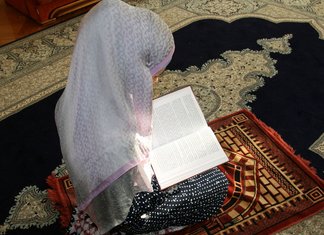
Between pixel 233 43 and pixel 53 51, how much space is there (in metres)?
1.08

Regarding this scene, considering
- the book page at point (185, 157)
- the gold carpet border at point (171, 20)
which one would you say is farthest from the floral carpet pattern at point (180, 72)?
the book page at point (185, 157)

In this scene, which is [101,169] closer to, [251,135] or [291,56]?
[251,135]

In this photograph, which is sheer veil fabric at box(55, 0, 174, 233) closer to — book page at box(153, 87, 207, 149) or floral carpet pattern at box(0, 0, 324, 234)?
book page at box(153, 87, 207, 149)

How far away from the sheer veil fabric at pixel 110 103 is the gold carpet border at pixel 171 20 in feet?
3.58

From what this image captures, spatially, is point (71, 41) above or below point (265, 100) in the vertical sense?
above

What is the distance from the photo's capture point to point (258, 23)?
→ 2584mm

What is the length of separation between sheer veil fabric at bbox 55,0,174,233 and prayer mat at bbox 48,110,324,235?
280mm

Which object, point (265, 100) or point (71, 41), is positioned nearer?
point (265, 100)

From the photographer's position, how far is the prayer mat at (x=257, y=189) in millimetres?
1393

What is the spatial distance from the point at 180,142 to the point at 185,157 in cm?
6

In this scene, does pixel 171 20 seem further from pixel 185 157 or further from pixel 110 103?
pixel 110 103

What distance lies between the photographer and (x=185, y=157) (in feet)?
4.01

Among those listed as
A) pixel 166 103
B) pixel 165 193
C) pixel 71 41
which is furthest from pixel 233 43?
pixel 165 193

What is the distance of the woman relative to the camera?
3.29ft
